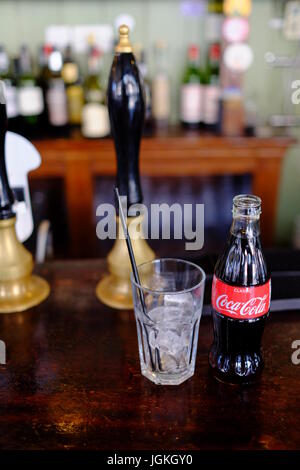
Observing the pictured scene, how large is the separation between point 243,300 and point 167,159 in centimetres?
141

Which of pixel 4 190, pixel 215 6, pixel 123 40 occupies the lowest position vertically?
pixel 4 190

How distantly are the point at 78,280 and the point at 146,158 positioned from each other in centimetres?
110

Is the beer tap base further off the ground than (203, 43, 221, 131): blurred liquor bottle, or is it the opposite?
(203, 43, 221, 131): blurred liquor bottle

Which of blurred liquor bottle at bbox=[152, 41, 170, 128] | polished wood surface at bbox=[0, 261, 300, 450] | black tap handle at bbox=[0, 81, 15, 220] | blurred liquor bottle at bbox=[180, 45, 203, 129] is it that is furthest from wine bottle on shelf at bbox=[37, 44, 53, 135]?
polished wood surface at bbox=[0, 261, 300, 450]

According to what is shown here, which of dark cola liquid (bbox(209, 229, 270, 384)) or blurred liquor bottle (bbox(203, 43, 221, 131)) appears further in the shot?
blurred liquor bottle (bbox(203, 43, 221, 131))

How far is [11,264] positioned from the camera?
873 millimetres

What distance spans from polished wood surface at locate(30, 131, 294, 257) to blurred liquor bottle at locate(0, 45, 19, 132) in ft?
0.51

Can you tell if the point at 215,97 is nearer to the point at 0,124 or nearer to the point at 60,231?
the point at 60,231

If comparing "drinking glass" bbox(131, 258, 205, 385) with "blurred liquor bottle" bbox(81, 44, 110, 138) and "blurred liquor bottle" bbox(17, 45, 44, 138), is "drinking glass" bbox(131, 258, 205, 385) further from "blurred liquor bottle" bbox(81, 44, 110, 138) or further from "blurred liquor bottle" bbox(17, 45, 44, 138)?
"blurred liquor bottle" bbox(17, 45, 44, 138)

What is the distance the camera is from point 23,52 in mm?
2018

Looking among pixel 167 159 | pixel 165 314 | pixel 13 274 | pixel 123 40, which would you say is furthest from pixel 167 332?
pixel 167 159

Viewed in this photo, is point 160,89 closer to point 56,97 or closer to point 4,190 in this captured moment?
point 56,97

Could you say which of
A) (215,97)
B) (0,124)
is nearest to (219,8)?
(215,97)

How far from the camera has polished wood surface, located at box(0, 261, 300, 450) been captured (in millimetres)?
599
